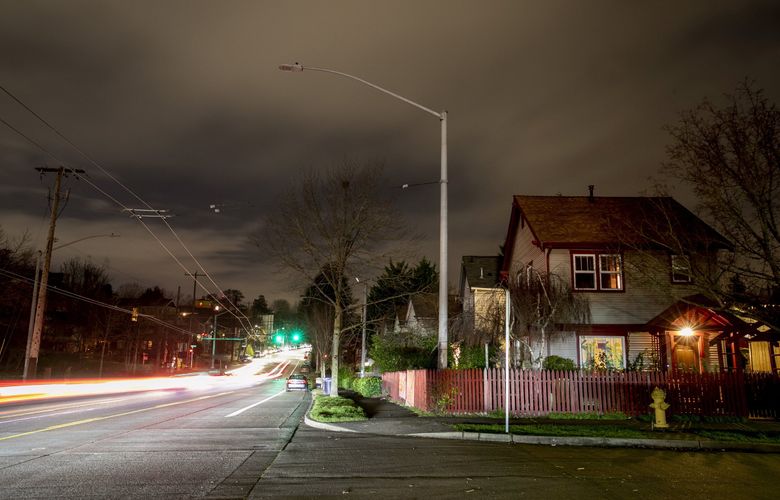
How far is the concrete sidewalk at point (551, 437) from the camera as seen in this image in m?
11.9

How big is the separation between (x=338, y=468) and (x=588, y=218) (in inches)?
771

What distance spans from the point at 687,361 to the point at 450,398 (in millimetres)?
12392

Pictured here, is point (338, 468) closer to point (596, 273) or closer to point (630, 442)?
point (630, 442)

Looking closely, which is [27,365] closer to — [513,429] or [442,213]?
[442,213]

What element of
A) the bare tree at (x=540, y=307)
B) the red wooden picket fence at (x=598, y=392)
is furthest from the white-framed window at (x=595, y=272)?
the red wooden picket fence at (x=598, y=392)

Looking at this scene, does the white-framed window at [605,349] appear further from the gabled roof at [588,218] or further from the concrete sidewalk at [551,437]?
the concrete sidewalk at [551,437]

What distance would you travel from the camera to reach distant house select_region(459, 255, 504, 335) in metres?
23.3

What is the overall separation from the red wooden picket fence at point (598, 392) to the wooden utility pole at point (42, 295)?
81.2ft

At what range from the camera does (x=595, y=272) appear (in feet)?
77.4

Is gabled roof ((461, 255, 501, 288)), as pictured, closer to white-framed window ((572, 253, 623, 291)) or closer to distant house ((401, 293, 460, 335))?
distant house ((401, 293, 460, 335))

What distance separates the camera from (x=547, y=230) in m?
24.6

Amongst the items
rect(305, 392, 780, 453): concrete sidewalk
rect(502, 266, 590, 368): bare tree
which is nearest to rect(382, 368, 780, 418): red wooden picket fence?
rect(305, 392, 780, 453): concrete sidewalk

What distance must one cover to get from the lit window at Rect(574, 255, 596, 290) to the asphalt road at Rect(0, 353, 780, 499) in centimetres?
1278

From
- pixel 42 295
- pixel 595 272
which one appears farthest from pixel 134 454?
pixel 42 295
